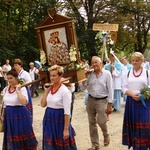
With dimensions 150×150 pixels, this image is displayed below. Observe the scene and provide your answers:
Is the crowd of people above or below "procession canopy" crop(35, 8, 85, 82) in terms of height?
below

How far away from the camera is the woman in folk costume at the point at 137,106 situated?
535cm

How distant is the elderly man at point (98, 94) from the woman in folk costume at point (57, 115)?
124 cm

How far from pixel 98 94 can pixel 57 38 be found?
1.31 metres

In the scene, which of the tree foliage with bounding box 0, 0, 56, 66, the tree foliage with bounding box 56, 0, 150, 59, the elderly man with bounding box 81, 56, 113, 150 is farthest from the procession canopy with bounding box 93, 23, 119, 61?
the tree foliage with bounding box 56, 0, 150, 59

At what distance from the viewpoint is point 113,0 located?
84.4ft

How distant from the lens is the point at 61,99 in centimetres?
467

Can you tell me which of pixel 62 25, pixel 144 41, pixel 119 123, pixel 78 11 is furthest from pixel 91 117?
pixel 144 41

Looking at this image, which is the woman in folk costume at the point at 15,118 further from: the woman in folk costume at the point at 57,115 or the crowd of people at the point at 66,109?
the woman in folk costume at the point at 57,115

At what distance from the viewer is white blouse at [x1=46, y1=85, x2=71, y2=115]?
461 centimetres

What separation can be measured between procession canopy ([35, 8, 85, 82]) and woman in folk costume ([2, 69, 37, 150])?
2.69ft

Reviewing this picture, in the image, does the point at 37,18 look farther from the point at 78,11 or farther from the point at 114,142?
the point at 114,142

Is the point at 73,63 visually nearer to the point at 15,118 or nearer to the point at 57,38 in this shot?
the point at 57,38

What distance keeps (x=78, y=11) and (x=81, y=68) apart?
2057cm

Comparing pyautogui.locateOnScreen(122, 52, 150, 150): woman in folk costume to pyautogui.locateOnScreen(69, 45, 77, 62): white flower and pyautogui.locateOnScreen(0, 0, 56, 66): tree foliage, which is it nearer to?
pyautogui.locateOnScreen(69, 45, 77, 62): white flower
